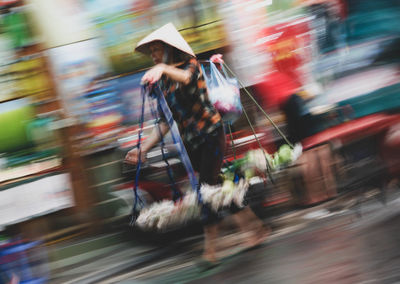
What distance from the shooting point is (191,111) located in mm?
3396

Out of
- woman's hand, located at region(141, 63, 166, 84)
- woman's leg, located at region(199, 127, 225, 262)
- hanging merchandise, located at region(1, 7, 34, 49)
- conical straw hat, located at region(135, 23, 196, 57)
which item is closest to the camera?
woman's hand, located at region(141, 63, 166, 84)

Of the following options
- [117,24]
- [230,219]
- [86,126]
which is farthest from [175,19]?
[230,219]

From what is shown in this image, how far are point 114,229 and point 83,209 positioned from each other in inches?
13.8

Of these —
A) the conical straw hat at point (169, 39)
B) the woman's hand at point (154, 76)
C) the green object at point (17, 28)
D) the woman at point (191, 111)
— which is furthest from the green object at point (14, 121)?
the woman's hand at point (154, 76)

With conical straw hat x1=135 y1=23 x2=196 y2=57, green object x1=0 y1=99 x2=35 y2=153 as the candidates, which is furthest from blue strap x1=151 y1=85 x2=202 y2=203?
green object x1=0 y1=99 x2=35 y2=153

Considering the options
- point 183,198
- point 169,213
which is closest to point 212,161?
point 183,198

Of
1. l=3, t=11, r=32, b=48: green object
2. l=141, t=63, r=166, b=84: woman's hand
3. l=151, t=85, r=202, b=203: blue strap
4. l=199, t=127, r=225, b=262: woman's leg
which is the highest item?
l=3, t=11, r=32, b=48: green object

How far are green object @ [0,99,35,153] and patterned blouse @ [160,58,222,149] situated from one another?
168 cm

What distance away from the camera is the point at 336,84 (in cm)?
409

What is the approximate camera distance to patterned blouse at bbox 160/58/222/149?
11.0 feet

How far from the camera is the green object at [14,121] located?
439 cm

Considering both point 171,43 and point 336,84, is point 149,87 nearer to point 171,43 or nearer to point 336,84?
point 171,43

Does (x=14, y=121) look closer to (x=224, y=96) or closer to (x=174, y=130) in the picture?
(x=174, y=130)

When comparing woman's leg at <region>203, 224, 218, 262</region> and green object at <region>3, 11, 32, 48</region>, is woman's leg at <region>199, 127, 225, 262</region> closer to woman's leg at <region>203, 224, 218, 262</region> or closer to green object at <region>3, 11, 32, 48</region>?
woman's leg at <region>203, 224, 218, 262</region>
